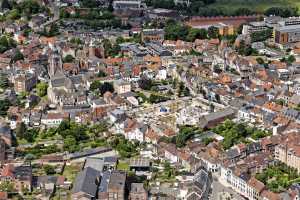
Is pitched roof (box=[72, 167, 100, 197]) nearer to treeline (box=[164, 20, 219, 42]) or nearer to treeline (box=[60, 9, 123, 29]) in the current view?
treeline (box=[164, 20, 219, 42])

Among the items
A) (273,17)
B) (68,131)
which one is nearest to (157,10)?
(273,17)

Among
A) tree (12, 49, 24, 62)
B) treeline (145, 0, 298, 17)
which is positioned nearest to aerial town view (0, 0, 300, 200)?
tree (12, 49, 24, 62)

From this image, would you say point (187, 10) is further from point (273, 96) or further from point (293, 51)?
point (273, 96)

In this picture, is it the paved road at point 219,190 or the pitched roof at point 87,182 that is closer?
the pitched roof at point 87,182

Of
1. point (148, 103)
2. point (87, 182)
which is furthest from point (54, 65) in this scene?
point (87, 182)

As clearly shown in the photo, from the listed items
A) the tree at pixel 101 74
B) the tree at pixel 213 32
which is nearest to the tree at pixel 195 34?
the tree at pixel 213 32

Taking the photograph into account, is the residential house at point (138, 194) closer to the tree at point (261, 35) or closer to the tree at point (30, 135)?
the tree at point (30, 135)
